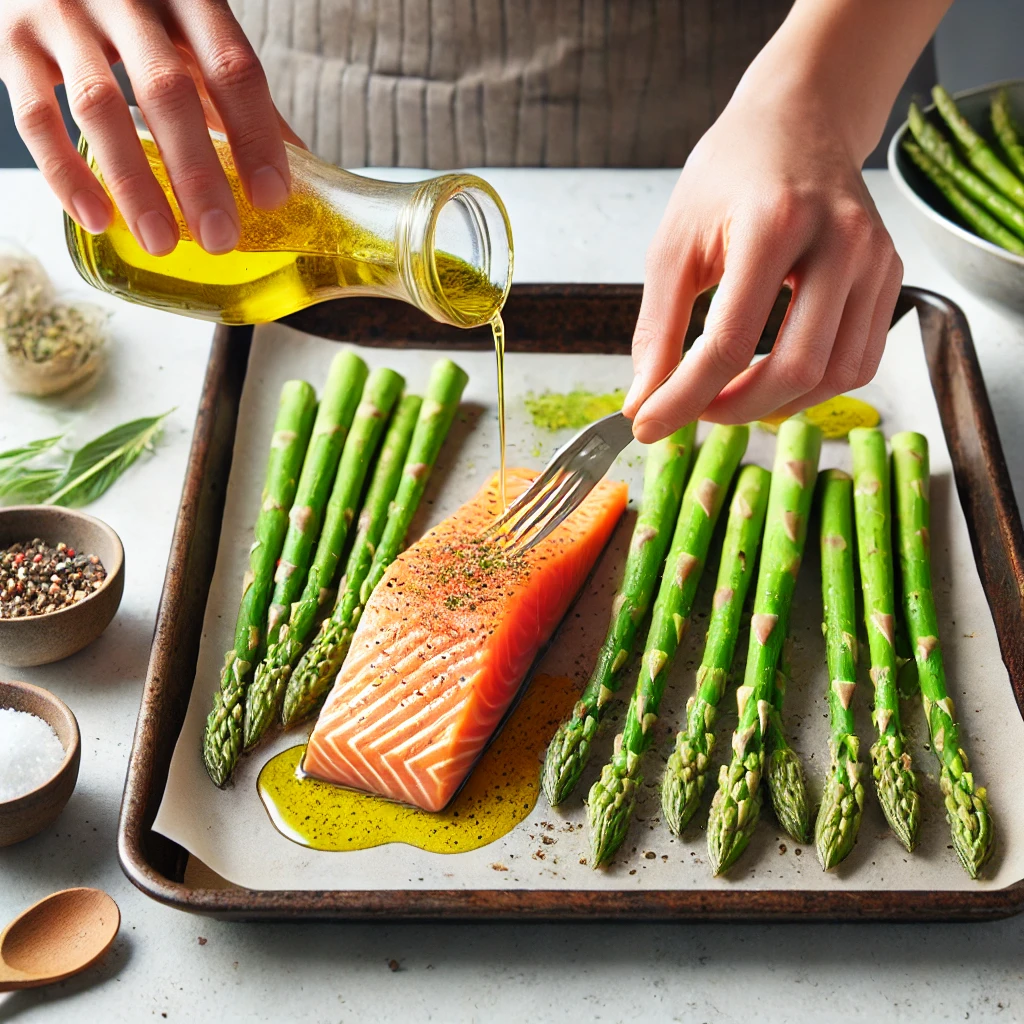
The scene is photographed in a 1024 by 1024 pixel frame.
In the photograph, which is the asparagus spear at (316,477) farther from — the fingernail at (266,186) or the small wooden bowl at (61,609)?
the fingernail at (266,186)

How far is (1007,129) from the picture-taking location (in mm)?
3350

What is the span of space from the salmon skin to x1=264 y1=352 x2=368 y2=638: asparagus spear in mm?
228

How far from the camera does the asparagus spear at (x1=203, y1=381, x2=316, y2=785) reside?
7.33ft

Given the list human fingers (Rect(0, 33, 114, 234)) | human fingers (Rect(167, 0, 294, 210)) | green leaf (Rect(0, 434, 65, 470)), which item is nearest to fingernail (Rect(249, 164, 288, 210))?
human fingers (Rect(167, 0, 294, 210))

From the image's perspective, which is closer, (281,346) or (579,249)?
(281,346)

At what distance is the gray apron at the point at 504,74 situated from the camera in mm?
3418

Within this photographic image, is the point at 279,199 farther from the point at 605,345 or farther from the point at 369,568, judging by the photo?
the point at 605,345

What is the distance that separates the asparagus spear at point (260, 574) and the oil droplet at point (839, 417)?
124 cm

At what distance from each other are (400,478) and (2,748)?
3.86ft

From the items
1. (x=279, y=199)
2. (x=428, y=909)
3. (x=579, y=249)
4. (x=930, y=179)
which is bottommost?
(x=428, y=909)

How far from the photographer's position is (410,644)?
2357 millimetres

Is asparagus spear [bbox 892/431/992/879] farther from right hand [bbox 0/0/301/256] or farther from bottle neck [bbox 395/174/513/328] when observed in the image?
right hand [bbox 0/0/301/256]

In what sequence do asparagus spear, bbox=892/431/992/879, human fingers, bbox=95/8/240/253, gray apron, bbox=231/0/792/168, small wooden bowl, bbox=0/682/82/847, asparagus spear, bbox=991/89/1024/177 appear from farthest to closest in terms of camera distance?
gray apron, bbox=231/0/792/168
asparagus spear, bbox=991/89/1024/177
asparagus spear, bbox=892/431/992/879
small wooden bowl, bbox=0/682/82/847
human fingers, bbox=95/8/240/253

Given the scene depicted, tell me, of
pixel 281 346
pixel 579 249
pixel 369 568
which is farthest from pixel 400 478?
pixel 579 249
